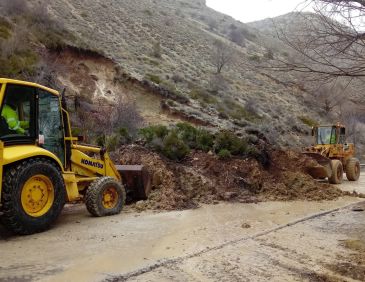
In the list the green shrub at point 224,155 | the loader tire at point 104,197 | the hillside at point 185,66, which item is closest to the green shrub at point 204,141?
the green shrub at point 224,155

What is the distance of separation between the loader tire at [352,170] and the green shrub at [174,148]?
9.66m

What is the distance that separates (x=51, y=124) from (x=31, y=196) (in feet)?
4.97

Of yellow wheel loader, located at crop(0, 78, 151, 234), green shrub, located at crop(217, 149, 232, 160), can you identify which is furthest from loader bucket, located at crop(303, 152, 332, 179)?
yellow wheel loader, located at crop(0, 78, 151, 234)

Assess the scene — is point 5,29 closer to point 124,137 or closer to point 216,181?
point 124,137

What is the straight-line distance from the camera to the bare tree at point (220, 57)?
38.0 meters

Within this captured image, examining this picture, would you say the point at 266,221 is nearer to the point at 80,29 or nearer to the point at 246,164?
the point at 246,164

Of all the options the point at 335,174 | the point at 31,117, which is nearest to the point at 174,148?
the point at 31,117

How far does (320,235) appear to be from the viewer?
8.12 metres

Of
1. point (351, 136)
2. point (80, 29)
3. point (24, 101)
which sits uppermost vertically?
point (80, 29)

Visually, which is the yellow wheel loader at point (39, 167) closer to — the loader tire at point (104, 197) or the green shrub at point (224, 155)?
the loader tire at point (104, 197)

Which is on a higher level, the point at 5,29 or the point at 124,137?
the point at 5,29

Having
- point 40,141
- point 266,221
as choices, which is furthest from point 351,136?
point 40,141

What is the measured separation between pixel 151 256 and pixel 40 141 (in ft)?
9.53

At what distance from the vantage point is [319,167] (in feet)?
53.3
